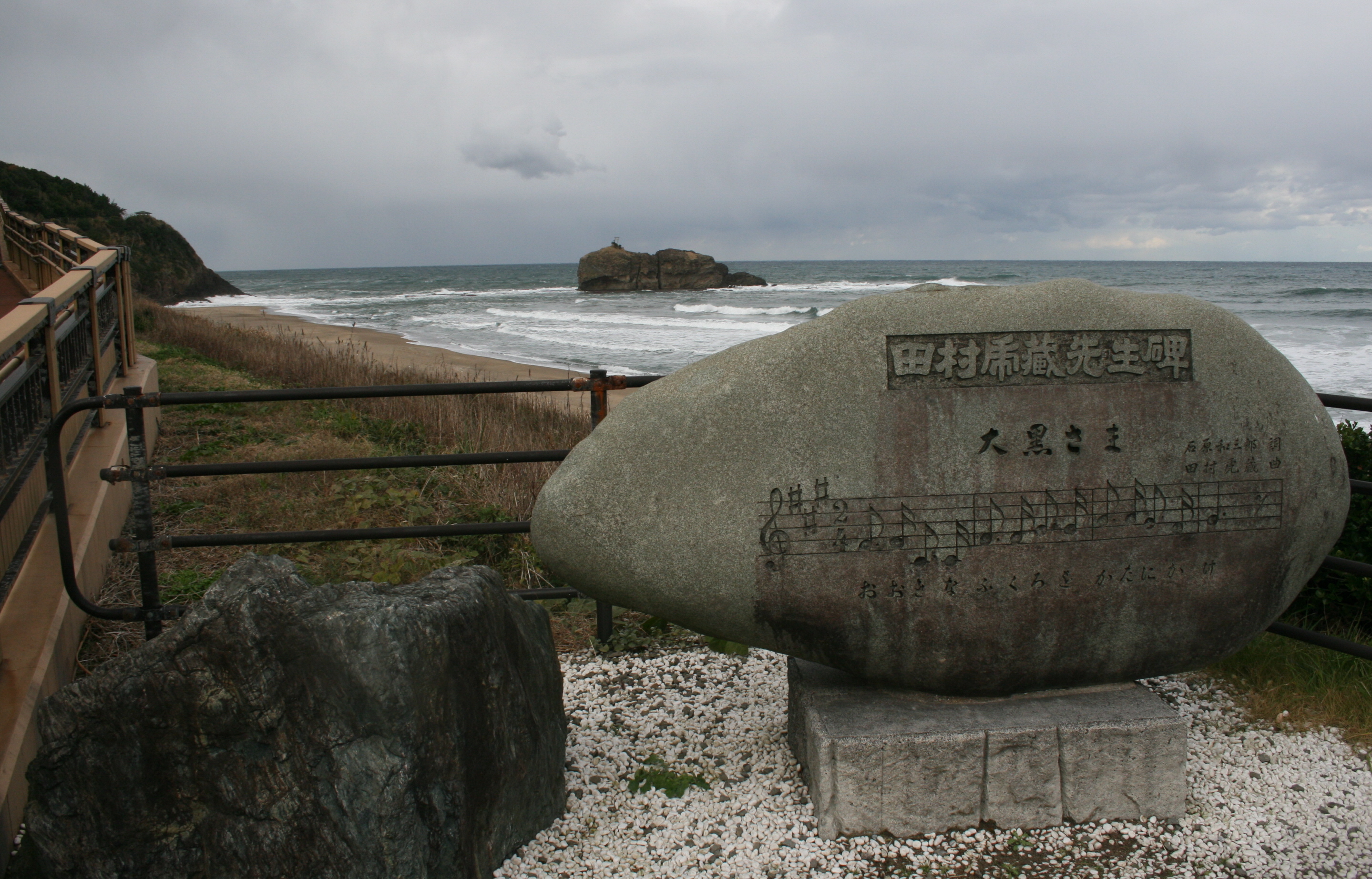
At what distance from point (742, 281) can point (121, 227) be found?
1333 inches

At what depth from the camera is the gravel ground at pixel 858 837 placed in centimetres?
251

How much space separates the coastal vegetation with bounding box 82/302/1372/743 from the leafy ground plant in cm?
91

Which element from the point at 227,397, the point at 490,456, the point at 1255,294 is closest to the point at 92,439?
the point at 227,397

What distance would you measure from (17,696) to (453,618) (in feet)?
5.36

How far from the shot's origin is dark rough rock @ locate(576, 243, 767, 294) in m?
50.7

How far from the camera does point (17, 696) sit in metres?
2.81

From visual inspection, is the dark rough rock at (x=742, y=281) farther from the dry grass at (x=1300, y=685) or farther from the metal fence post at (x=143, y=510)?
the metal fence post at (x=143, y=510)

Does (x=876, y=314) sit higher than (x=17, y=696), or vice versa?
(x=876, y=314)

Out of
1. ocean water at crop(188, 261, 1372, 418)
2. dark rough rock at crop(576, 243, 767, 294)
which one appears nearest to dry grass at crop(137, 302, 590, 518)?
ocean water at crop(188, 261, 1372, 418)

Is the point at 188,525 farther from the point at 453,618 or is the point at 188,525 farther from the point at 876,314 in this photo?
the point at 876,314

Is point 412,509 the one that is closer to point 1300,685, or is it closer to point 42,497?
point 42,497

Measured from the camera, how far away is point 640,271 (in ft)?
167

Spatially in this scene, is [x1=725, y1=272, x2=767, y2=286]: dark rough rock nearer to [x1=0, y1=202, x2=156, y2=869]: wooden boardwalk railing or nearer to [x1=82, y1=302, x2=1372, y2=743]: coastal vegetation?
[x1=82, y1=302, x2=1372, y2=743]: coastal vegetation

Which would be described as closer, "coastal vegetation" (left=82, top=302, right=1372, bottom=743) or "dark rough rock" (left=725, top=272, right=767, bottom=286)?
"coastal vegetation" (left=82, top=302, right=1372, bottom=743)
